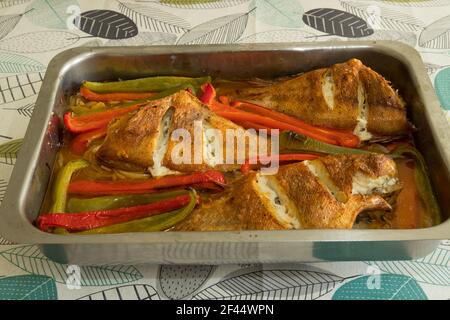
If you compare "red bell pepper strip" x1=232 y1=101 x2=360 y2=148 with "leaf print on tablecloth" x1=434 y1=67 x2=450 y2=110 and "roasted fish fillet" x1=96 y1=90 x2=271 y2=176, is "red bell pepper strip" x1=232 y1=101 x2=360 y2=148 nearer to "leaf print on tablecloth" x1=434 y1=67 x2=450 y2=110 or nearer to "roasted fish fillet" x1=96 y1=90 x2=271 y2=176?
"roasted fish fillet" x1=96 y1=90 x2=271 y2=176

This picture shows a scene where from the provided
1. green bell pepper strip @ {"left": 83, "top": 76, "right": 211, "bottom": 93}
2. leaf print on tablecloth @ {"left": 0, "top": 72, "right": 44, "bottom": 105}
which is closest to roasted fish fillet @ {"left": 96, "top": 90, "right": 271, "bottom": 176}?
green bell pepper strip @ {"left": 83, "top": 76, "right": 211, "bottom": 93}

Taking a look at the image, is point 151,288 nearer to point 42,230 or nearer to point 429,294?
point 42,230

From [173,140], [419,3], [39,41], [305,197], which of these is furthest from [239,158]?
[419,3]

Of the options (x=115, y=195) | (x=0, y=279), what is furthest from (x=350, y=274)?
(x=0, y=279)

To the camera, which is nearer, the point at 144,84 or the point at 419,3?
the point at 144,84

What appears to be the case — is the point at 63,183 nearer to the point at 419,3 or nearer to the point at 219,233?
the point at 219,233

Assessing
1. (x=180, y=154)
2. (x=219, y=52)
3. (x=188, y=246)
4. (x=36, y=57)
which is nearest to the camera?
(x=188, y=246)

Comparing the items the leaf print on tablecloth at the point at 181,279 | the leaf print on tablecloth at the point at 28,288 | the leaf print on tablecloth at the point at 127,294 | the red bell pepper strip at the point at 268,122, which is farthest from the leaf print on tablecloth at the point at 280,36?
the leaf print on tablecloth at the point at 28,288
